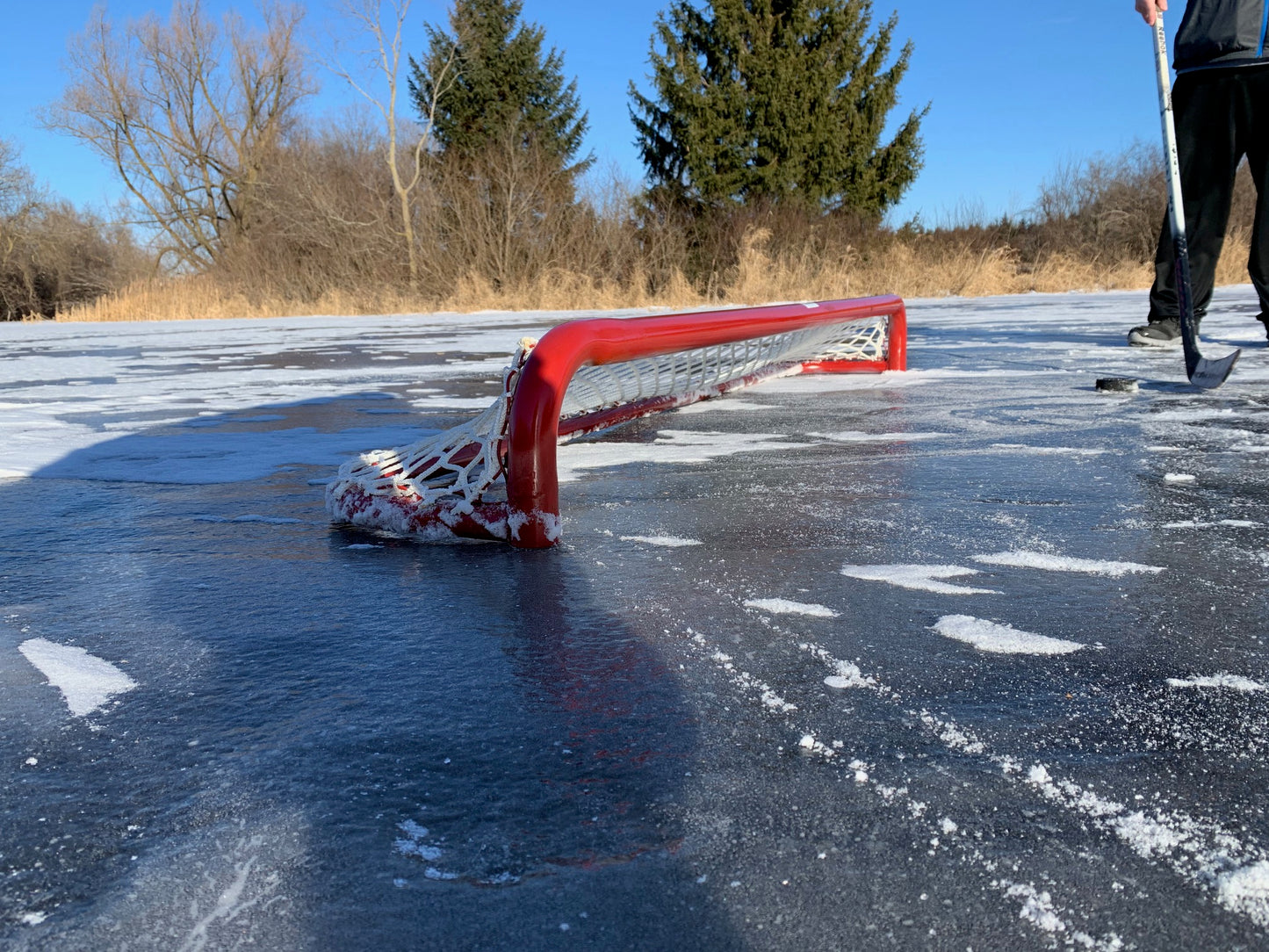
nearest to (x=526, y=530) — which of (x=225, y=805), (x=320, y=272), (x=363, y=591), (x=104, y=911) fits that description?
(x=363, y=591)

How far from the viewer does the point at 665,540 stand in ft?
6.38

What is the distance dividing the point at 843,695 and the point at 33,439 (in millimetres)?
3105

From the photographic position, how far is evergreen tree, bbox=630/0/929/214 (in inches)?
804

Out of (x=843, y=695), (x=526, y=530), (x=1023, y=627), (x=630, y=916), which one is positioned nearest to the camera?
(x=630, y=916)

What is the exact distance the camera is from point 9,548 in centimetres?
194

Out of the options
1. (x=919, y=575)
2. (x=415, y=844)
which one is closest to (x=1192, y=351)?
(x=919, y=575)

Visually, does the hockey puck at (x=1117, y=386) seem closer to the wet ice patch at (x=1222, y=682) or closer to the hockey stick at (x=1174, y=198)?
the hockey stick at (x=1174, y=198)

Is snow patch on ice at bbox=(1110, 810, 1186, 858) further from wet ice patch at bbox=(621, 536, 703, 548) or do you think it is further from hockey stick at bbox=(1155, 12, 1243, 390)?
hockey stick at bbox=(1155, 12, 1243, 390)

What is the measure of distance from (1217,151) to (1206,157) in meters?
0.05

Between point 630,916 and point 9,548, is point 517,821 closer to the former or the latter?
point 630,916

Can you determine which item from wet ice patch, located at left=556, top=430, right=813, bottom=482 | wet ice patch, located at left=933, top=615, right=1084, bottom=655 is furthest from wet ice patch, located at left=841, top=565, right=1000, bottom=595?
wet ice patch, located at left=556, top=430, right=813, bottom=482

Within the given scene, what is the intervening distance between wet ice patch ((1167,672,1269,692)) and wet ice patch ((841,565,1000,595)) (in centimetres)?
38

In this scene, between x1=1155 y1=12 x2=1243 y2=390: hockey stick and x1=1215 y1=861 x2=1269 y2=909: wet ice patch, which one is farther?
x1=1155 y1=12 x2=1243 y2=390: hockey stick

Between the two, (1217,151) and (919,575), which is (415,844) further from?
(1217,151)
